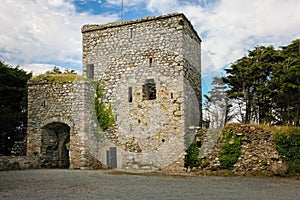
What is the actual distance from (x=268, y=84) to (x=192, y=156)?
29.4ft

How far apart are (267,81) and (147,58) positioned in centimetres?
907

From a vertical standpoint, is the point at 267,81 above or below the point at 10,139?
above

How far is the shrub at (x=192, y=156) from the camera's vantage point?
14414mm

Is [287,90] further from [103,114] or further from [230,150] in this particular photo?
[103,114]

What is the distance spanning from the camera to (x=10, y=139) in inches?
893

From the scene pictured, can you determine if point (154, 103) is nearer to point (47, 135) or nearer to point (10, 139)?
point (47, 135)

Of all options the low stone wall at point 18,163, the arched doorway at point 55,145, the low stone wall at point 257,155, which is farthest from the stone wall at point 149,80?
the low stone wall at point 18,163

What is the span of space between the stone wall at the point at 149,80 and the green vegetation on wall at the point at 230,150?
5.16ft

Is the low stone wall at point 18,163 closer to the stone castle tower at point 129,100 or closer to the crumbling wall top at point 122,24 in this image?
the stone castle tower at point 129,100

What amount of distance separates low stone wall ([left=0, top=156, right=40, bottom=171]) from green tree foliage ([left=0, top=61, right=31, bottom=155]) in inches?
245

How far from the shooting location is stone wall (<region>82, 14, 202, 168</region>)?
15.1 metres

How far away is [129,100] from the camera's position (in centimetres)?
1609

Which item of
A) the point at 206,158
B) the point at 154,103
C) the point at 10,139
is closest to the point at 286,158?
the point at 206,158

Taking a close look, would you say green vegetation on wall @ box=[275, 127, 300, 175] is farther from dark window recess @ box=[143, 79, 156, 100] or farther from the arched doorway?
the arched doorway
